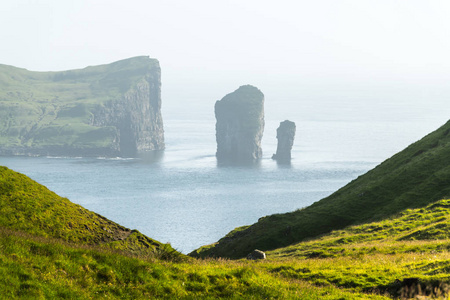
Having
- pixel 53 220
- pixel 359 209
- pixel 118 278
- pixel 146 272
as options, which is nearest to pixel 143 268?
pixel 146 272

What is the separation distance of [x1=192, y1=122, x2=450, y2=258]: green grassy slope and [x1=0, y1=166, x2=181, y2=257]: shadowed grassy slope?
27106 mm

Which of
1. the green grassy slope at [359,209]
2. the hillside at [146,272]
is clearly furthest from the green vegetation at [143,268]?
the green grassy slope at [359,209]

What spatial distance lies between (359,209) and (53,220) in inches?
1741

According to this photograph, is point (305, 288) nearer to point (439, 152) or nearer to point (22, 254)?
point (22, 254)

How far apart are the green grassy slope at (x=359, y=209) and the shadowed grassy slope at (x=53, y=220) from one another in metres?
27.1

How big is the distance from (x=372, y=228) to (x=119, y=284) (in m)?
37.2

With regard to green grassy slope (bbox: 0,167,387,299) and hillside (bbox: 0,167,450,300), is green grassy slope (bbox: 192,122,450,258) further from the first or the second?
green grassy slope (bbox: 0,167,387,299)

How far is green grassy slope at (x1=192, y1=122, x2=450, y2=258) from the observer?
2272 inches

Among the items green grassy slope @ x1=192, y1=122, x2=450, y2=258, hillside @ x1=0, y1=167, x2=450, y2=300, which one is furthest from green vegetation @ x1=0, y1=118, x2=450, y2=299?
green grassy slope @ x1=192, y1=122, x2=450, y2=258

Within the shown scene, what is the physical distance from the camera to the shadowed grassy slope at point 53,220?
26422 mm

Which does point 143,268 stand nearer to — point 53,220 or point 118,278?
point 118,278

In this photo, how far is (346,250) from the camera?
35281 mm

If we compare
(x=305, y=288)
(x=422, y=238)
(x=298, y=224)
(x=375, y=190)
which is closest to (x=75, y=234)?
(x=305, y=288)

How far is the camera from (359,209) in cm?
6281
